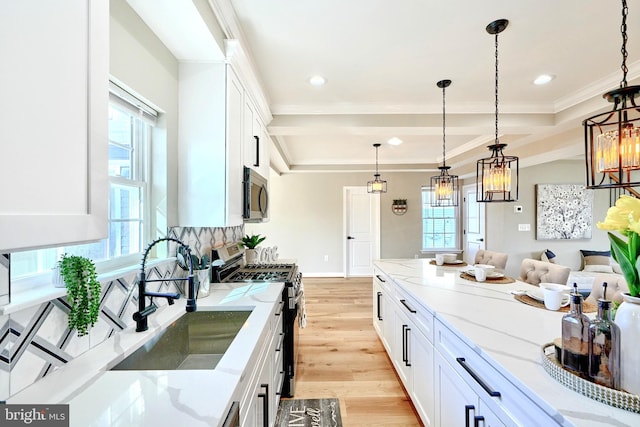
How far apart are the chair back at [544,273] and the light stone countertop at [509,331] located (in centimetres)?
38

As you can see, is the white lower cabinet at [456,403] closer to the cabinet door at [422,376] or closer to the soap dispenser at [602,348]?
the cabinet door at [422,376]

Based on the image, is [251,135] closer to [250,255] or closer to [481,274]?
[250,255]

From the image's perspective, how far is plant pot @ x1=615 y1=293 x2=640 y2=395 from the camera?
76 centimetres

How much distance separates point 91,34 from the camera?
653 mm

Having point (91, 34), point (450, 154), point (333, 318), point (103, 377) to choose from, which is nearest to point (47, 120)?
point (91, 34)

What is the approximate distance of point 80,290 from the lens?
94 centimetres

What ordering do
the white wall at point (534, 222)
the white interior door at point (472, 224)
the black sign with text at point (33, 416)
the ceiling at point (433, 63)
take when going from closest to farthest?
the black sign with text at point (33, 416) < the ceiling at point (433, 63) < the white wall at point (534, 222) < the white interior door at point (472, 224)

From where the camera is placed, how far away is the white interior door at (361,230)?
640 cm

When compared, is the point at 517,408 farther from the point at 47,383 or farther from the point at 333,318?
the point at 333,318

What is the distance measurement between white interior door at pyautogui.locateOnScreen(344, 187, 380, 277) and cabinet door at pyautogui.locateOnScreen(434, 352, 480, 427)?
4878 mm

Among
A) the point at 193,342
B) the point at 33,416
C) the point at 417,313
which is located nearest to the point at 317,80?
the point at 417,313

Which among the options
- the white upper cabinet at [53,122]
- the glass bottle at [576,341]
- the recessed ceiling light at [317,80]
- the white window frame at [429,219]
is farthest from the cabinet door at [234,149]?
the white window frame at [429,219]

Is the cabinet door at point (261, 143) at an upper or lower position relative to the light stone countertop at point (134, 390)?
upper

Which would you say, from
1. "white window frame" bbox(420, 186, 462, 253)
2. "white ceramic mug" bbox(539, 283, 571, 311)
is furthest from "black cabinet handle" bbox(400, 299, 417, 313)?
"white window frame" bbox(420, 186, 462, 253)
